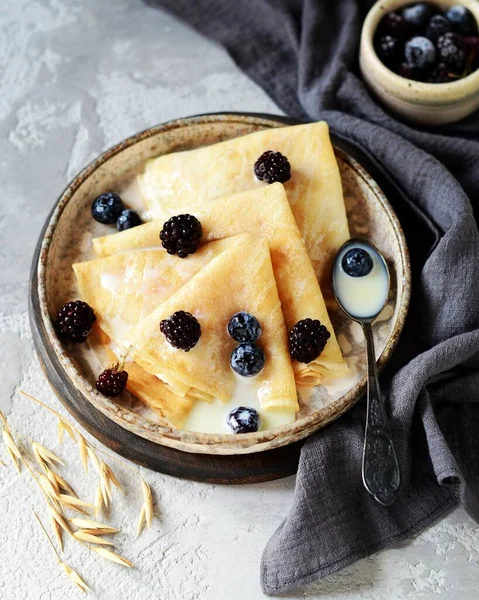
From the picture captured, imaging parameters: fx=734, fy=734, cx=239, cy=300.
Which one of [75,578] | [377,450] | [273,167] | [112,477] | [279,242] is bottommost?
[75,578]

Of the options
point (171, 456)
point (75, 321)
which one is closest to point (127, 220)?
point (75, 321)

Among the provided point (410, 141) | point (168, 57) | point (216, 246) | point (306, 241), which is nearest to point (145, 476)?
point (216, 246)

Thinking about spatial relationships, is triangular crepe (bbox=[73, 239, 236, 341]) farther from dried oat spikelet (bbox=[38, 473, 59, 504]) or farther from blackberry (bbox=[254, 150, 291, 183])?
dried oat spikelet (bbox=[38, 473, 59, 504])

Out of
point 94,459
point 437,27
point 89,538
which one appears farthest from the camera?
point 437,27

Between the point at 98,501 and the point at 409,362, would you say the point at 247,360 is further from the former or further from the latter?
the point at 98,501

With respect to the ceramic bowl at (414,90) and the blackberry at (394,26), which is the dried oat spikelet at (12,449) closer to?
the ceramic bowl at (414,90)

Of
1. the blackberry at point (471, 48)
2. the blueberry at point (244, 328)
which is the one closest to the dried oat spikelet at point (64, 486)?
the blueberry at point (244, 328)

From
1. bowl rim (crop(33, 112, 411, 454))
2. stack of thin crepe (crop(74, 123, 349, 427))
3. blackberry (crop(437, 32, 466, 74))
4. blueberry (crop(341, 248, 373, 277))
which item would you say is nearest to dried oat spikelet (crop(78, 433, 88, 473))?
bowl rim (crop(33, 112, 411, 454))

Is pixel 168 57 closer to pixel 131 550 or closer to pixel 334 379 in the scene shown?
pixel 334 379
